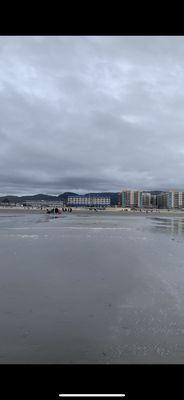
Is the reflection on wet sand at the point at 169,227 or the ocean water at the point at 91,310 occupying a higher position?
the ocean water at the point at 91,310

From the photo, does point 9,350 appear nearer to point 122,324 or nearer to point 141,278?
point 122,324

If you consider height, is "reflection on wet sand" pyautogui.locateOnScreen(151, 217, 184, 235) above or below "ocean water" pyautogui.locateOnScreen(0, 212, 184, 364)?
below

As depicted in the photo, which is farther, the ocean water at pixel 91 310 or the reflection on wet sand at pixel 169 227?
the reflection on wet sand at pixel 169 227

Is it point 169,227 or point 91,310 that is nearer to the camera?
point 91,310

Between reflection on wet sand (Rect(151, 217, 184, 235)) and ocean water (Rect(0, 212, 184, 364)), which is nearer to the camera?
ocean water (Rect(0, 212, 184, 364))

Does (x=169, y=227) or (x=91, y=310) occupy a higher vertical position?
(x=91, y=310)
